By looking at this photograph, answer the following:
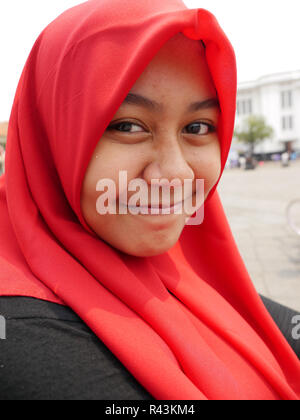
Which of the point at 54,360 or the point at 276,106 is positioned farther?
the point at 276,106

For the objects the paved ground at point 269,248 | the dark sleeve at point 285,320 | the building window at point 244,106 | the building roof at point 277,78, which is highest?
the building roof at point 277,78

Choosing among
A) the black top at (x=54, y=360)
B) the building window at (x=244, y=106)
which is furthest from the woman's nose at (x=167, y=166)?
the building window at (x=244, y=106)

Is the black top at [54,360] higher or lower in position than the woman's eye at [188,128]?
lower

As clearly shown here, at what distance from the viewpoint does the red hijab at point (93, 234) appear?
0.76 meters

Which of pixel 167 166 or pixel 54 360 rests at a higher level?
pixel 167 166

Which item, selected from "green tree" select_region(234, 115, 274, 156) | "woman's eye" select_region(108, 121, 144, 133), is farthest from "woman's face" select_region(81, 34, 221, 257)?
"green tree" select_region(234, 115, 274, 156)

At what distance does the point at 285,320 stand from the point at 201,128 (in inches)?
30.9

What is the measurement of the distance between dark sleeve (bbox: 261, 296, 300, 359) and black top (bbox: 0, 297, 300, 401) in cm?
71

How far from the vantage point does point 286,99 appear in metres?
42.2

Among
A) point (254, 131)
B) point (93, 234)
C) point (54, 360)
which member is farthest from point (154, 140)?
point (254, 131)

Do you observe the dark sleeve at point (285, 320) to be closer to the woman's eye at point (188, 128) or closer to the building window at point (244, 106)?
the woman's eye at point (188, 128)

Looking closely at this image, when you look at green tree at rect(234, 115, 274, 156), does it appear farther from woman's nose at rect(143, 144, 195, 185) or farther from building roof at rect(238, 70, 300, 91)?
woman's nose at rect(143, 144, 195, 185)

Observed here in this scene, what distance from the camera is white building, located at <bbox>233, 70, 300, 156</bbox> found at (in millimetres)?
41531

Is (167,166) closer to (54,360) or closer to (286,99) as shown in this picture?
(54,360)
